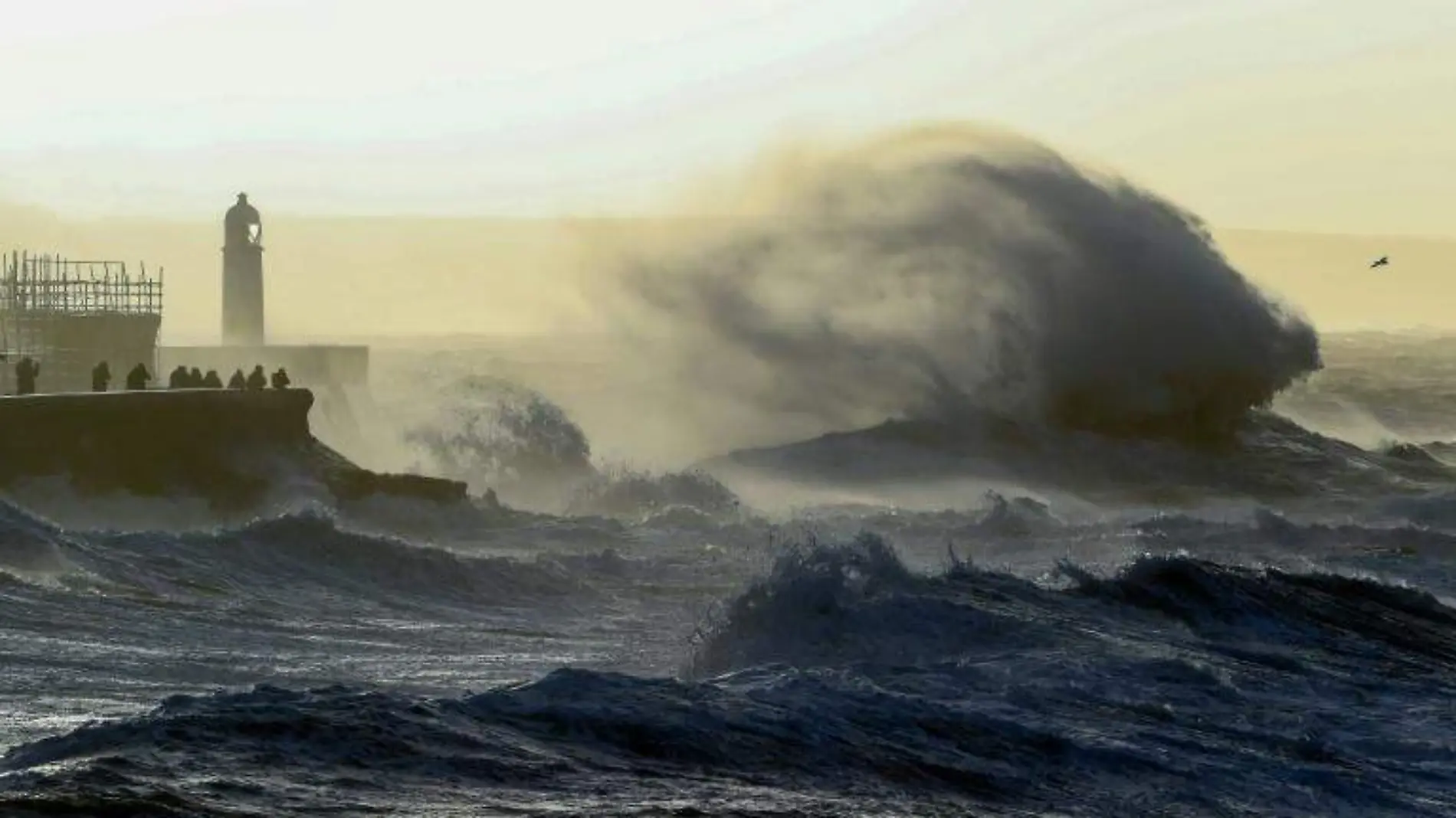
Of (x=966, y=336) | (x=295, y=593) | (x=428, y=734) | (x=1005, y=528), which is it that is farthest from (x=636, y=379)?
(x=428, y=734)

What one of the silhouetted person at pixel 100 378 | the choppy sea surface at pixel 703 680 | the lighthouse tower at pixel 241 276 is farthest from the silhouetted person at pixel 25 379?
the lighthouse tower at pixel 241 276

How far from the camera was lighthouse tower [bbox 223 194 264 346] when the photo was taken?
37.1 metres

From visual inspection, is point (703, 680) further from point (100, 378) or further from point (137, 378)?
point (137, 378)

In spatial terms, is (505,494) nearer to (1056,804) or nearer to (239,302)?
(239,302)

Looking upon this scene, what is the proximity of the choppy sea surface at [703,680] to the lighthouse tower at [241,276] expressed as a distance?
668 inches

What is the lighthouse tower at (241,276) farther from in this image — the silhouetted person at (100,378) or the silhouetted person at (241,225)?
the silhouetted person at (100,378)

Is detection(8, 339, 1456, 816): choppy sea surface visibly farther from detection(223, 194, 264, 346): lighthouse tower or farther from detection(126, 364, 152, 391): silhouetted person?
detection(223, 194, 264, 346): lighthouse tower

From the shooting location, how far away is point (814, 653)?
38.5 feet

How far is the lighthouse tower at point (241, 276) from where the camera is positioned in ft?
122

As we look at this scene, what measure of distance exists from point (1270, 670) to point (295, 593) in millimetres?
6641

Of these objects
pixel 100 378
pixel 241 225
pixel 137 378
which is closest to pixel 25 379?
pixel 100 378

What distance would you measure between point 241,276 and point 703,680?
27728 mm

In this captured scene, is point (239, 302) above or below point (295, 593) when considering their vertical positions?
above

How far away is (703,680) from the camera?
1073 centimetres
